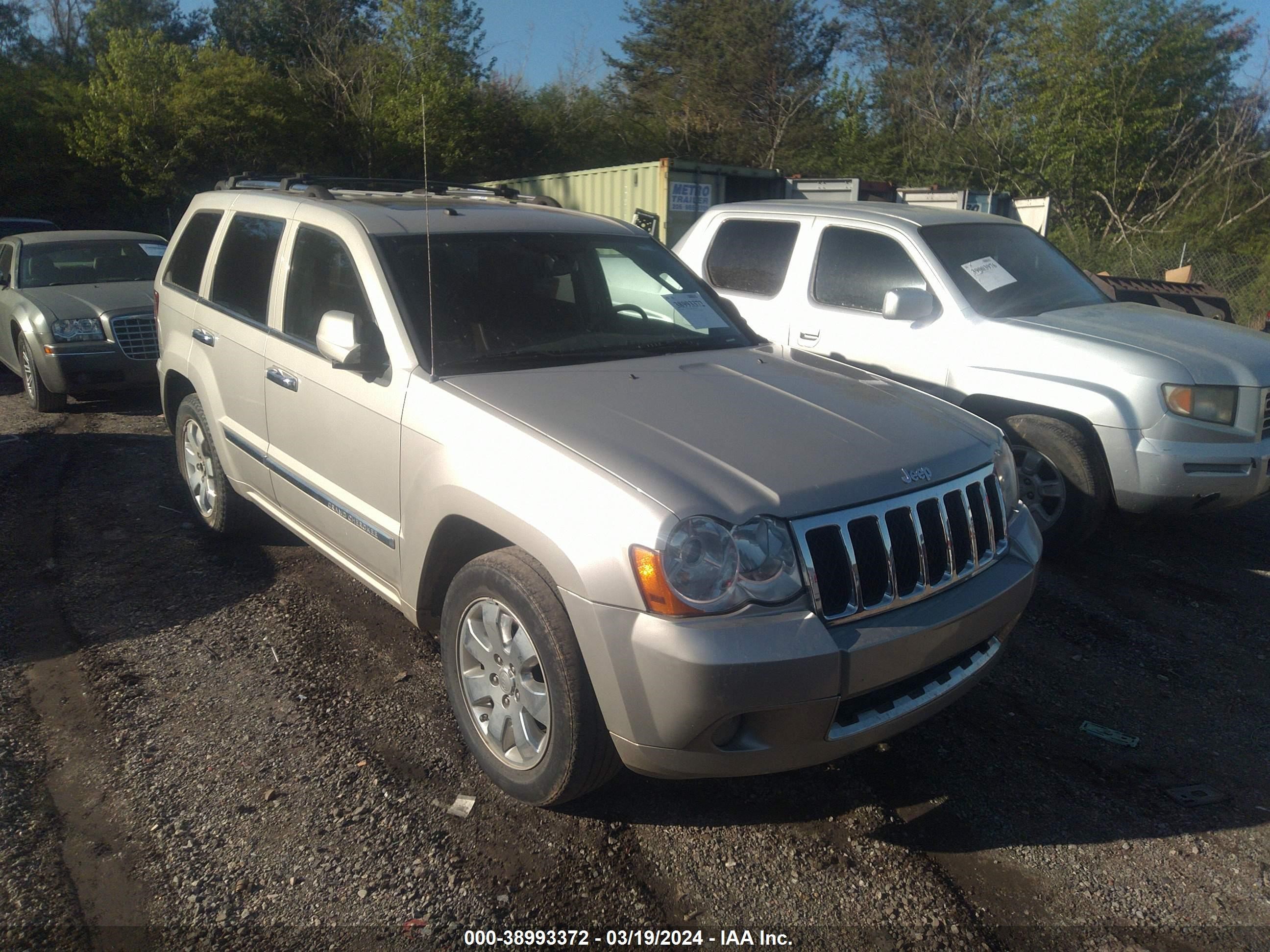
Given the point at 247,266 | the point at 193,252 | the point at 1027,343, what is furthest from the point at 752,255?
the point at 193,252

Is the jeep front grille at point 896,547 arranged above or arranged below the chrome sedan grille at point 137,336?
above

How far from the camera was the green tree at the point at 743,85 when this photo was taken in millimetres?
28469

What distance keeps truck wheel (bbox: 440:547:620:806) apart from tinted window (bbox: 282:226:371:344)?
1.34 metres

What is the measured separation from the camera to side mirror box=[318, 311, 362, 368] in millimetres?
3359

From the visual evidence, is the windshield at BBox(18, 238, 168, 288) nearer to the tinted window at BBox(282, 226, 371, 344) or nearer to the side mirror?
the tinted window at BBox(282, 226, 371, 344)

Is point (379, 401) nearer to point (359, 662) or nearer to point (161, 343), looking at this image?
point (359, 662)

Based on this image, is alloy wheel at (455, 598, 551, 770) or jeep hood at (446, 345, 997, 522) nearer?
jeep hood at (446, 345, 997, 522)

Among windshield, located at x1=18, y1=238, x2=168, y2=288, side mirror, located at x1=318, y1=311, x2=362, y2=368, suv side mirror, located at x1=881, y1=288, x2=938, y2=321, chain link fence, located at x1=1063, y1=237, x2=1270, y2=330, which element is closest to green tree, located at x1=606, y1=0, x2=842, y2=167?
chain link fence, located at x1=1063, y1=237, x2=1270, y2=330

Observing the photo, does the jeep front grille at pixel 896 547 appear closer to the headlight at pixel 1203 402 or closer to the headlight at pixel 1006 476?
the headlight at pixel 1006 476

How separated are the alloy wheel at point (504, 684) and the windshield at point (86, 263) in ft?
27.0

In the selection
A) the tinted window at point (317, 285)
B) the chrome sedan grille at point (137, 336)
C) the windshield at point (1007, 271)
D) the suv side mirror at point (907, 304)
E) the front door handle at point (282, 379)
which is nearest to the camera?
the tinted window at point (317, 285)

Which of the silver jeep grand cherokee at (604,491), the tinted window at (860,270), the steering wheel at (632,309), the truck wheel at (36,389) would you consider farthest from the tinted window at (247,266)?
the truck wheel at (36,389)

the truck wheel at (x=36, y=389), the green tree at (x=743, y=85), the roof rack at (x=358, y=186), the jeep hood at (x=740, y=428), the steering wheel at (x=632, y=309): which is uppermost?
the green tree at (x=743, y=85)

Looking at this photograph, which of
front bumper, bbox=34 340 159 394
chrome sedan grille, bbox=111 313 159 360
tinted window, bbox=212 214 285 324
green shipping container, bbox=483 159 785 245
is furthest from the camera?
green shipping container, bbox=483 159 785 245
